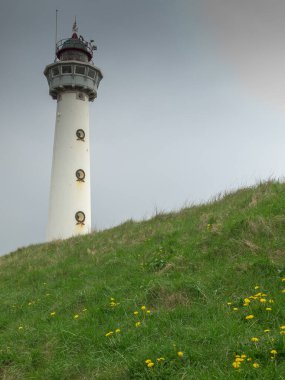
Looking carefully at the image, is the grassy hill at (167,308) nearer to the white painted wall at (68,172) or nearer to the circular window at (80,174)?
the white painted wall at (68,172)

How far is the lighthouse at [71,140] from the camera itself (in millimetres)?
27844

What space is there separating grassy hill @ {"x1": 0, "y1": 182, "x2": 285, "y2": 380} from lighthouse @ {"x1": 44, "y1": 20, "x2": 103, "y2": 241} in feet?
50.0

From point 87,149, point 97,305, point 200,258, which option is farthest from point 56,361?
point 87,149

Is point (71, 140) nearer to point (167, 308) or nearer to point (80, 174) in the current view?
point (80, 174)

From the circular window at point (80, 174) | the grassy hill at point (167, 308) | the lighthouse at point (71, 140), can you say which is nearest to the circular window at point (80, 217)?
the lighthouse at point (71, 140)

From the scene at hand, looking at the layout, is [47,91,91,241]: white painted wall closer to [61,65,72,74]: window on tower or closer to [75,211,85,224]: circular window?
[75,211,85,224]: circular window

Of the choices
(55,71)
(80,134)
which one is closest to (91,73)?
(55,71)

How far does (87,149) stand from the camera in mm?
29953

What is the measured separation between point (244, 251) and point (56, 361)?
4446 millimetres

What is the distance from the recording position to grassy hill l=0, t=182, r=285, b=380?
525cm

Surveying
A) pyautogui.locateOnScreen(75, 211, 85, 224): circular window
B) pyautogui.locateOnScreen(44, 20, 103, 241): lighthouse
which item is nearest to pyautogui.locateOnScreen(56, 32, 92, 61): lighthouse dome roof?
pyautogui.locateOnScreen(44, 20, 103, 241): lighthouse

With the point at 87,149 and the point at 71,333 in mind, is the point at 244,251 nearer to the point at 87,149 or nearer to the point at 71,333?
the point at 71,333

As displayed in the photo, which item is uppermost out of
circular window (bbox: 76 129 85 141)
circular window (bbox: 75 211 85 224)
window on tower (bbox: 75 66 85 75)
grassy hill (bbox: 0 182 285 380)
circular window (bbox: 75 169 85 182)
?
window on tower (bbox: 75 66 85 75)

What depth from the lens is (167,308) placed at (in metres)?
7.11
